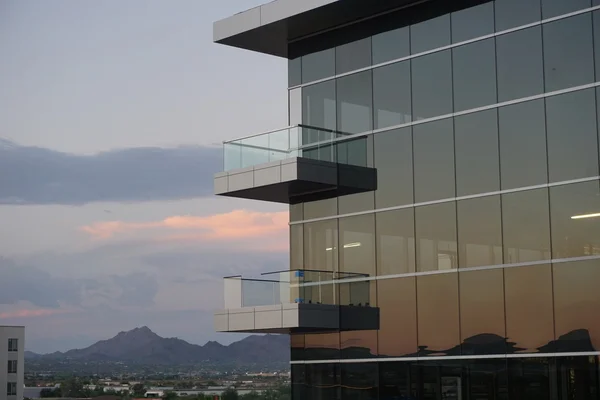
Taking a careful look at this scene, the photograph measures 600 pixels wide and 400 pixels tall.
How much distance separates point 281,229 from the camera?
56.1 meters

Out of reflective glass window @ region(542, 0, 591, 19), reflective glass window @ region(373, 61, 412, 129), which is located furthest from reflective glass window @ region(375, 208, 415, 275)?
reflective glass window @ region(542, 0, 591, 19)

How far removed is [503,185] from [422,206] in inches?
103

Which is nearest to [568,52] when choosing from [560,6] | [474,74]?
[560,6]

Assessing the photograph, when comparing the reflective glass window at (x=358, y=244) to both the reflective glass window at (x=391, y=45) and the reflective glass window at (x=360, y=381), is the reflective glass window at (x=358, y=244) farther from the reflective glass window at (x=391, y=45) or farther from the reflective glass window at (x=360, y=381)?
the reflective glass window at (x=391, y=45)

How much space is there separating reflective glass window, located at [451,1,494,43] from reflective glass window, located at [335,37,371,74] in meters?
3.20

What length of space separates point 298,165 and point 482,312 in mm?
6787

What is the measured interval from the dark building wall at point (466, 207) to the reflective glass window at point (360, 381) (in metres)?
0.05

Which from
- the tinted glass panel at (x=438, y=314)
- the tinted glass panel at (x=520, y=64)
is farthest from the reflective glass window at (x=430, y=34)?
the tinted glass panel at (x=438, y=314)

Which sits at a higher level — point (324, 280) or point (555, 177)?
point (555, 177)

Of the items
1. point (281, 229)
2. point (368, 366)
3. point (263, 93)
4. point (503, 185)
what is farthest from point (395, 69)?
point (263, 93)

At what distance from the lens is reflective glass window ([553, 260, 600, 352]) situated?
2623 centimetres

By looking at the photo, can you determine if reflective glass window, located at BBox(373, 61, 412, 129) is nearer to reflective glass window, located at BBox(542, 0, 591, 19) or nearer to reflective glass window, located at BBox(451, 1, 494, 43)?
reflective glass window, located at BBox(451, 1, 494, 43)

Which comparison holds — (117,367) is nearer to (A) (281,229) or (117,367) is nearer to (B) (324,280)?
(A) (281,229)

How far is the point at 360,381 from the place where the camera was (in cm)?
3147
